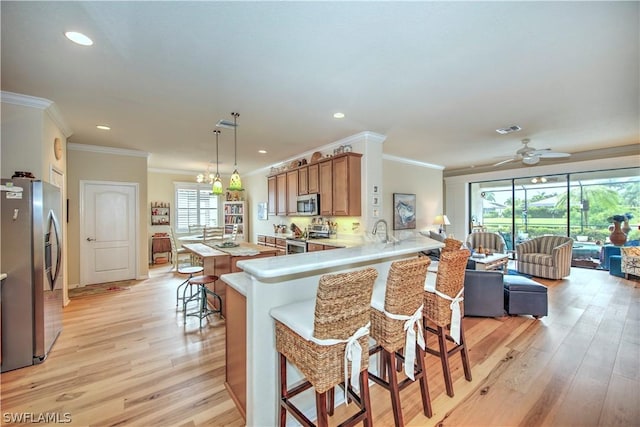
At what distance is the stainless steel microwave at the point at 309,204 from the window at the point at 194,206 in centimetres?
394

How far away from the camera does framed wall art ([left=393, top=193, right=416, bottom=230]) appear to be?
6.68m

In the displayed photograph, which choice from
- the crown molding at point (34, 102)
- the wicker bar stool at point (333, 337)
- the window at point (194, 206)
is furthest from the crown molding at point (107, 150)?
the wicker bar stool at point (333, 337)

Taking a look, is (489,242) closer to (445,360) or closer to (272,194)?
(272,194)

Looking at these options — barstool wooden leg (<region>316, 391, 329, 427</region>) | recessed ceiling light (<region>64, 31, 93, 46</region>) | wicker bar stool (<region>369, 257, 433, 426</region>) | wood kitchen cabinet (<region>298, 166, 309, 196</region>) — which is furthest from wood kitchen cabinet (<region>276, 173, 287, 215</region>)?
barstool wooden leg (<region>316, 391, 329, 427</region>)

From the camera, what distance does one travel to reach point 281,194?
21.1ft

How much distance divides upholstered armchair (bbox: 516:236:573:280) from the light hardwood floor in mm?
1804

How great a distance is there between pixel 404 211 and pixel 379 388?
5152mm

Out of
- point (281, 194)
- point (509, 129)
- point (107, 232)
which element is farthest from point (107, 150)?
point (509, 129)

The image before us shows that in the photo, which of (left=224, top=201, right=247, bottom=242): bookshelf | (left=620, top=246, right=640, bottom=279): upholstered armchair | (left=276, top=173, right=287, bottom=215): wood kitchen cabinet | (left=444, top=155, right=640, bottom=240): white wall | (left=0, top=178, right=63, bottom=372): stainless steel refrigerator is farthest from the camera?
(left=224, top=201, right=247, bottom=242): bookshelf

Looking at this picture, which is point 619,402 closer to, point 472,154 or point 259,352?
point 259,352

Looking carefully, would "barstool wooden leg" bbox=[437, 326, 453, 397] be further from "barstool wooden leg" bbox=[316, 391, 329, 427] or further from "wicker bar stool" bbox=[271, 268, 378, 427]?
"barstool wooden leg" bbox=[316, 391, 329, 427]

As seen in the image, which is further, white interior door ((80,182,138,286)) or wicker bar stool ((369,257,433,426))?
white interior door ((80,182,138,286))

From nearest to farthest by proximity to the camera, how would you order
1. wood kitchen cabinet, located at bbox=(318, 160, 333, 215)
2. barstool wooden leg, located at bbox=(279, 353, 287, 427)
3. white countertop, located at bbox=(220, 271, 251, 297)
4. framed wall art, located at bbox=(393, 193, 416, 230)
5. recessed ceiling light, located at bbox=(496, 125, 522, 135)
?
barstool wooden leg, located at bbox=(279, 353, 287, 427)
white countertop, located at bbox=(220, 271, 251, 297)
recessed ceiling light, located at bbox=(496, 125, 522, 135)
wood kitchen cabinet, located at bbox=(318, 160, 333, 215)
framed wall art, located at bbox=(393, 193, 416, 230)

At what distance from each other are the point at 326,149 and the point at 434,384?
403cm
